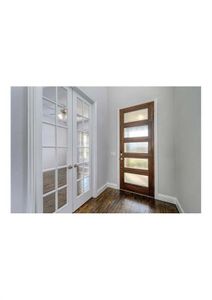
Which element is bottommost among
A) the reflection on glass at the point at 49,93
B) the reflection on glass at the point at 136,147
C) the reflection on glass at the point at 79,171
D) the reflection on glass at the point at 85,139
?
the reflection on glass at the point at 79,171

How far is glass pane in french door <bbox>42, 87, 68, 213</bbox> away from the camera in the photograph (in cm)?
108

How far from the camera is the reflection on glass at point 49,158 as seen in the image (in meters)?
1.06

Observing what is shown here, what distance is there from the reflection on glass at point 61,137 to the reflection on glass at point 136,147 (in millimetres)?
1249

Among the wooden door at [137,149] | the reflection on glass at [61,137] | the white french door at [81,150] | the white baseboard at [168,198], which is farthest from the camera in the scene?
the wooden door at [137,149]

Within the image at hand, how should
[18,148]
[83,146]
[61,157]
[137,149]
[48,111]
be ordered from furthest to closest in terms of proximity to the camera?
[137,149] → [83,146] → [61,157] → [48,111] → [18,148]

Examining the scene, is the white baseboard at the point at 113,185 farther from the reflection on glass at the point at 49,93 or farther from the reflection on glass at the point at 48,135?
the reflection on glass at the point at 49,93

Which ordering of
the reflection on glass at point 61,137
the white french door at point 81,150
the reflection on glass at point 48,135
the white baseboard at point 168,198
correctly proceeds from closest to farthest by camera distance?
the reflection on glass at point 48,135, the reflection on glass at point 61,137, the white french door at point 81,150, the white baseboard at point 168,198

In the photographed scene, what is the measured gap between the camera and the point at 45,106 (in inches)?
42.6

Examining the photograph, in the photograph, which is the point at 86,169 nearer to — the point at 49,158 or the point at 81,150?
the point at 81,150

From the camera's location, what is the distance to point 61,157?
132 cm

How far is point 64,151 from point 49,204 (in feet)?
1.93

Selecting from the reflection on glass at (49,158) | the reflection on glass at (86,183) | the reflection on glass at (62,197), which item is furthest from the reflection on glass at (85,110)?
the reflection on glass at (62,197)

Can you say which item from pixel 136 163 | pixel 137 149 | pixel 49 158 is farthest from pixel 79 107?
pixel 136 163
